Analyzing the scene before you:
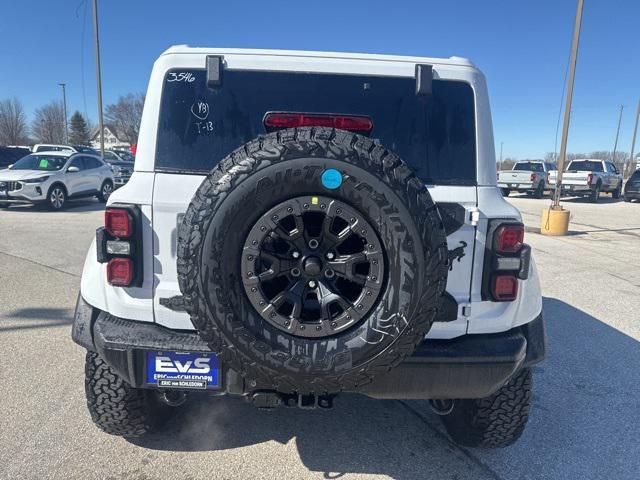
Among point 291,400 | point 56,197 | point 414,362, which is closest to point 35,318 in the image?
point 291,400

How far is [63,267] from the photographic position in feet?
22.4

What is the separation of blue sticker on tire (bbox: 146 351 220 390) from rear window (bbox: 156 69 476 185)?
3.05ft

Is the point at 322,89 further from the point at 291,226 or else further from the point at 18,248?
the point at 18,248

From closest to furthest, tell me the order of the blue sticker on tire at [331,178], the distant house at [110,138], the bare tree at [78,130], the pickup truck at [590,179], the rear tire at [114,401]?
1. the blue sticker on tire at [331,178]
2. the rear tire at [114,401]
3. the pickup truck at [590,179]
4. the bare tree at [78,130]
5. the distant house at [110,138]

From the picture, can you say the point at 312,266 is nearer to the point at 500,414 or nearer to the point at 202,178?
the point at 202,178

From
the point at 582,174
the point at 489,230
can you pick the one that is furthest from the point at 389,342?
the point at 582,174

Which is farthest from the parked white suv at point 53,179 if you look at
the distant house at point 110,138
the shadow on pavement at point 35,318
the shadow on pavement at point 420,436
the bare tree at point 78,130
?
the distant house at point 110,138

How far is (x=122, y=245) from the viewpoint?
2213 mm

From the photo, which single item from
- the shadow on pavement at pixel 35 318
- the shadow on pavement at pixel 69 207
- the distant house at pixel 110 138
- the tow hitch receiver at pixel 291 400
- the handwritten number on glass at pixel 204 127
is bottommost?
the shadow on pavement at pixel 69 207

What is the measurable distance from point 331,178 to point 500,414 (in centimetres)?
172

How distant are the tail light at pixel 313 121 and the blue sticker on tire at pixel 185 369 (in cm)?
111

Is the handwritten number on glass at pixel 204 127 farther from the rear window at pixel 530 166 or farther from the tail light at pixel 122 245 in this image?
the rear window at pixel 530 166

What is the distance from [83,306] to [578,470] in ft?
9.46

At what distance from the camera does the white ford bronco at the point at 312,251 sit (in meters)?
1.89
